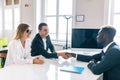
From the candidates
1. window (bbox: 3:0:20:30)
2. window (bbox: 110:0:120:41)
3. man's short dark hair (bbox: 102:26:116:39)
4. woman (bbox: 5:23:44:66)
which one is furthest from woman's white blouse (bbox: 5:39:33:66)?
window (bbox: 3:0:20:30)

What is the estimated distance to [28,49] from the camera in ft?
7.93

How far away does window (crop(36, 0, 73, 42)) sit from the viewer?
454 centimetres

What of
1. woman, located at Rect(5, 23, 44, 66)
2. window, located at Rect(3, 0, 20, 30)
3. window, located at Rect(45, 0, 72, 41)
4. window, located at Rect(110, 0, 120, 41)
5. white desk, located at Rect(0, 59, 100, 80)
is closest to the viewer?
white desk, located at Rect(0, 59, 100, 80)

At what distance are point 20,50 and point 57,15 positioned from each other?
2650 millimetres

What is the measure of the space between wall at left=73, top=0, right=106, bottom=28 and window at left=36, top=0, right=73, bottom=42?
56 centimetres

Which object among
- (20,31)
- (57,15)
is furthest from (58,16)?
(20,31)

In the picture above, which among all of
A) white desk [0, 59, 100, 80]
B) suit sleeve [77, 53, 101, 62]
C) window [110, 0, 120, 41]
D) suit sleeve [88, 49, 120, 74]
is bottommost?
white desk [0, 59, 100, 80]

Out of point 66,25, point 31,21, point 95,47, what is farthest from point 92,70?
point 31,21

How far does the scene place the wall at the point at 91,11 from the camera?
11.9 ft

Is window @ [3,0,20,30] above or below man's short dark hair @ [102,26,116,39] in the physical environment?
above

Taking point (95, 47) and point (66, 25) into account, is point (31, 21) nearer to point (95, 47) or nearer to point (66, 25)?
point (66, 25)

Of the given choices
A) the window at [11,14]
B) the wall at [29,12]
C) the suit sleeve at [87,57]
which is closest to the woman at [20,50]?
the suit sleeve at [87,57]

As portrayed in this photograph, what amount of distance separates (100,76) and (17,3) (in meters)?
4.68

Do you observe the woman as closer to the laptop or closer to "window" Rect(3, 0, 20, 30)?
the laptop
